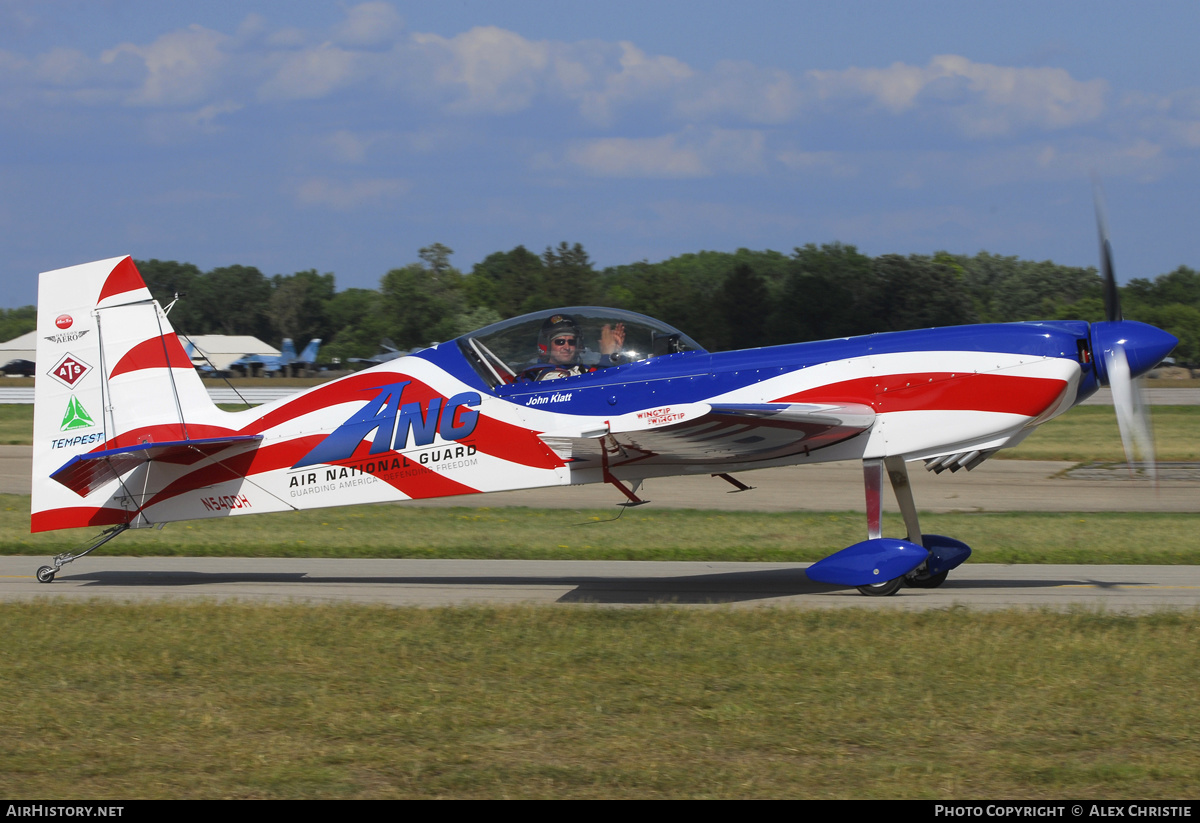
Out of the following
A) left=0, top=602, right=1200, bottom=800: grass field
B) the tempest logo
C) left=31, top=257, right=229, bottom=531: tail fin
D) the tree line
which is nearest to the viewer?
left=0, top=602, right=1200, bottom=800: grass field

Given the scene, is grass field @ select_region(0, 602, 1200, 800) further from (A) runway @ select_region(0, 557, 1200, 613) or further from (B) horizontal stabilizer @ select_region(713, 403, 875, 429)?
(B) horizontal stabilizer @ select_region(713, 403, 875, 429)

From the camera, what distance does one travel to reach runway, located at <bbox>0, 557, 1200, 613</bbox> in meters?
8.91

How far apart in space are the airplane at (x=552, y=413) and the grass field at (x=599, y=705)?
59.5 inches

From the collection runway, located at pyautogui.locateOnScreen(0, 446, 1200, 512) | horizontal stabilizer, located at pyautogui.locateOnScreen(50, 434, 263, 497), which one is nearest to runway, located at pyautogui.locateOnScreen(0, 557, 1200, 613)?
horizontal stabilizer, located at pyautogui.locateOnScreen(50, 434, 263, 497)

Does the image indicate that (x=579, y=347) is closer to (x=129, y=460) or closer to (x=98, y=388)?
(x=129, y=460)

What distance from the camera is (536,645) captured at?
7203 millimetres

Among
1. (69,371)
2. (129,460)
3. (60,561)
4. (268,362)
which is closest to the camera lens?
(129,460)

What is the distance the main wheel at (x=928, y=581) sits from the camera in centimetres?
965

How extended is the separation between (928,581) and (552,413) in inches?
148

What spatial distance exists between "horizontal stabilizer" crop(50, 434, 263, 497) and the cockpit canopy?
7.85 feet

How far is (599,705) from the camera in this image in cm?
576

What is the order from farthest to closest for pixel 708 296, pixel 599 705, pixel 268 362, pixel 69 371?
pixel 268 362 < pixel 708 296 < pixel 69 371 < pixel 599 705

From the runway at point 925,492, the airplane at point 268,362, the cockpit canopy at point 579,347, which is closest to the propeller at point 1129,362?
the cockpit canopy at point 579,347

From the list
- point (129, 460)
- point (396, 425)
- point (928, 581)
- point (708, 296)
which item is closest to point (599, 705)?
point (396, 425)
